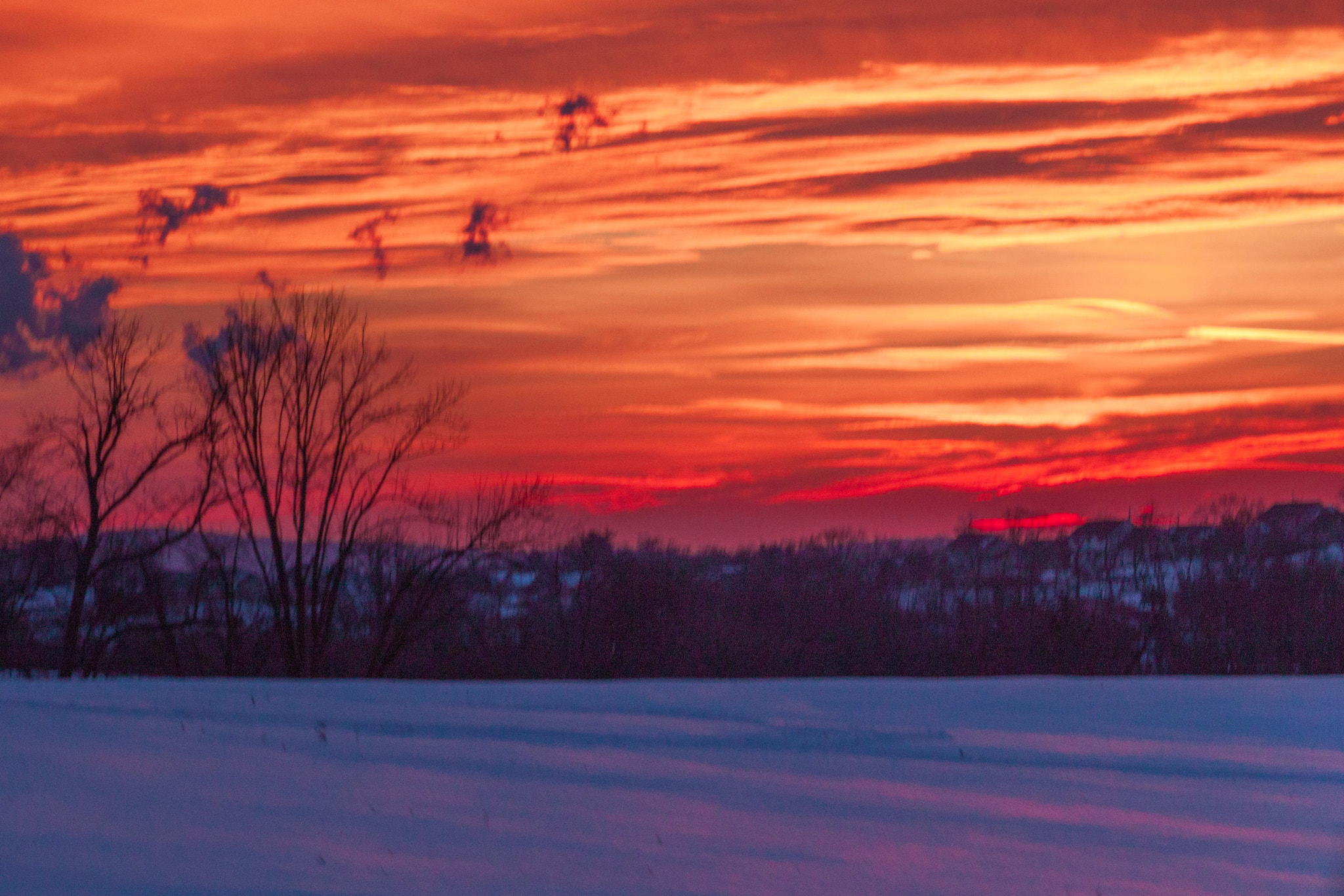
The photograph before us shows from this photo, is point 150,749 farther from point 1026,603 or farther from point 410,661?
point 1026,603

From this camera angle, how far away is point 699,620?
33406mm

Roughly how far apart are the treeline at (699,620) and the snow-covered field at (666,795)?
35.4 feet

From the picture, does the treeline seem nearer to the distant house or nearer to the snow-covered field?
the distant house

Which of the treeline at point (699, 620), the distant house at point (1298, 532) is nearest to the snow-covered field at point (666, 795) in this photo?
the treeline at point (699, 620)

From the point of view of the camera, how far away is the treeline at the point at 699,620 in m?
25.7

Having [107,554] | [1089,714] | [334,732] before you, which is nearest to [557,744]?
[334,732]

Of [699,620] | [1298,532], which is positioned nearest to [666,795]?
[699,620]

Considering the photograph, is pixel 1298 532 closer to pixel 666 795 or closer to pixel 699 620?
pixel 699 620

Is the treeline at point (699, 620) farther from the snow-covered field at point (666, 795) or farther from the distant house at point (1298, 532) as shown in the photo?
the snow-covered field at point (666, 795)

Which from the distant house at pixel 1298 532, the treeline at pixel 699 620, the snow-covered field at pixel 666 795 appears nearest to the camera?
the snow-covered field at pixel 666 795

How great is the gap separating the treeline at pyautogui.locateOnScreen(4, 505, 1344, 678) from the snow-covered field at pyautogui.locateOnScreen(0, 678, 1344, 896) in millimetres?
10782

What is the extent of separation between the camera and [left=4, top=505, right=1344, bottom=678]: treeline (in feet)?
84.2

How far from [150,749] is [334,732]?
1.97 meters

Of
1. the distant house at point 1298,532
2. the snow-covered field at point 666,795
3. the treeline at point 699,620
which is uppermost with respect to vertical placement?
the distant house at point 1298,532
